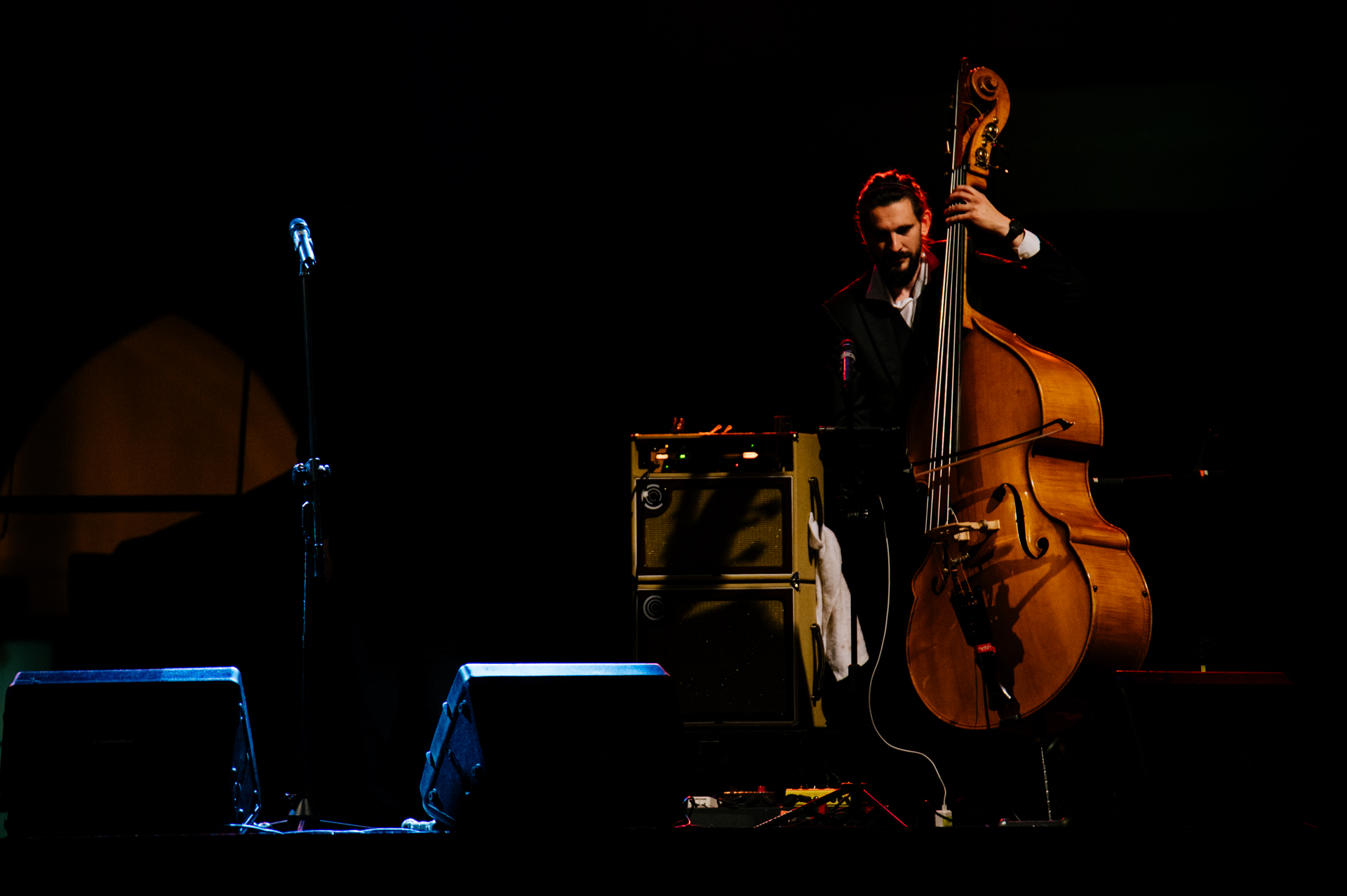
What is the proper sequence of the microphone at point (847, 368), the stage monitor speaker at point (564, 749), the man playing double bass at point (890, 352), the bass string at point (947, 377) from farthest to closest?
the man playing double bass at point (890, 352) → the microphone at point (847, 368) → the bass string at point (947, 377) → the stage monitor speaker at point (564, 749)

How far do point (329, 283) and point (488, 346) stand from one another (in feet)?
2.51

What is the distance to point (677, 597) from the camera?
3746 millimetres

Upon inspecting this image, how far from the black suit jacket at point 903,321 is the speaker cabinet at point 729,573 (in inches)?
14.9

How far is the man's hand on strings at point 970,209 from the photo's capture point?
2934 mm

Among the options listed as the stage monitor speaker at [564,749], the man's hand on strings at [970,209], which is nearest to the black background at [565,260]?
the man's hand on strings at [970,209]

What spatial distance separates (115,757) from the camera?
6.90 ft

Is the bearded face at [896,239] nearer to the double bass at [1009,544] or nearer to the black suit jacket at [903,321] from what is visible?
the black suit jacket at [903,321]

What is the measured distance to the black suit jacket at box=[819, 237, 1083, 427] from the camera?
340cm

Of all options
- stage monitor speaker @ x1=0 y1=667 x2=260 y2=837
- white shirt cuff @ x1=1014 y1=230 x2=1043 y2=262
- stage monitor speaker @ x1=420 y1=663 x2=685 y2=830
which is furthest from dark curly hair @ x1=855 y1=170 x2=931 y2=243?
stage monitor speaker @ x1=0 y1=667 x2=260 y2=837

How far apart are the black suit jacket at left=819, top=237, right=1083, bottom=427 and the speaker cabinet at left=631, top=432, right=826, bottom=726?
379mm

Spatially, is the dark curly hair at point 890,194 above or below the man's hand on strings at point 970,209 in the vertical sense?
above

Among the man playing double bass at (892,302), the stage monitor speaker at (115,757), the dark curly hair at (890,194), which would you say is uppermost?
the dark curly hair at (890,194)

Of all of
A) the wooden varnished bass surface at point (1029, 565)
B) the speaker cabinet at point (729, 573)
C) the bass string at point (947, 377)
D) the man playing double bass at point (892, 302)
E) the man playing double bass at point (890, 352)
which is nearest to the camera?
the wooden varnished bass surface at point (1029, 565)

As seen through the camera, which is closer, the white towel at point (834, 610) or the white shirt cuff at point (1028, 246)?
the white shirt cuff at point (1028, 246)
